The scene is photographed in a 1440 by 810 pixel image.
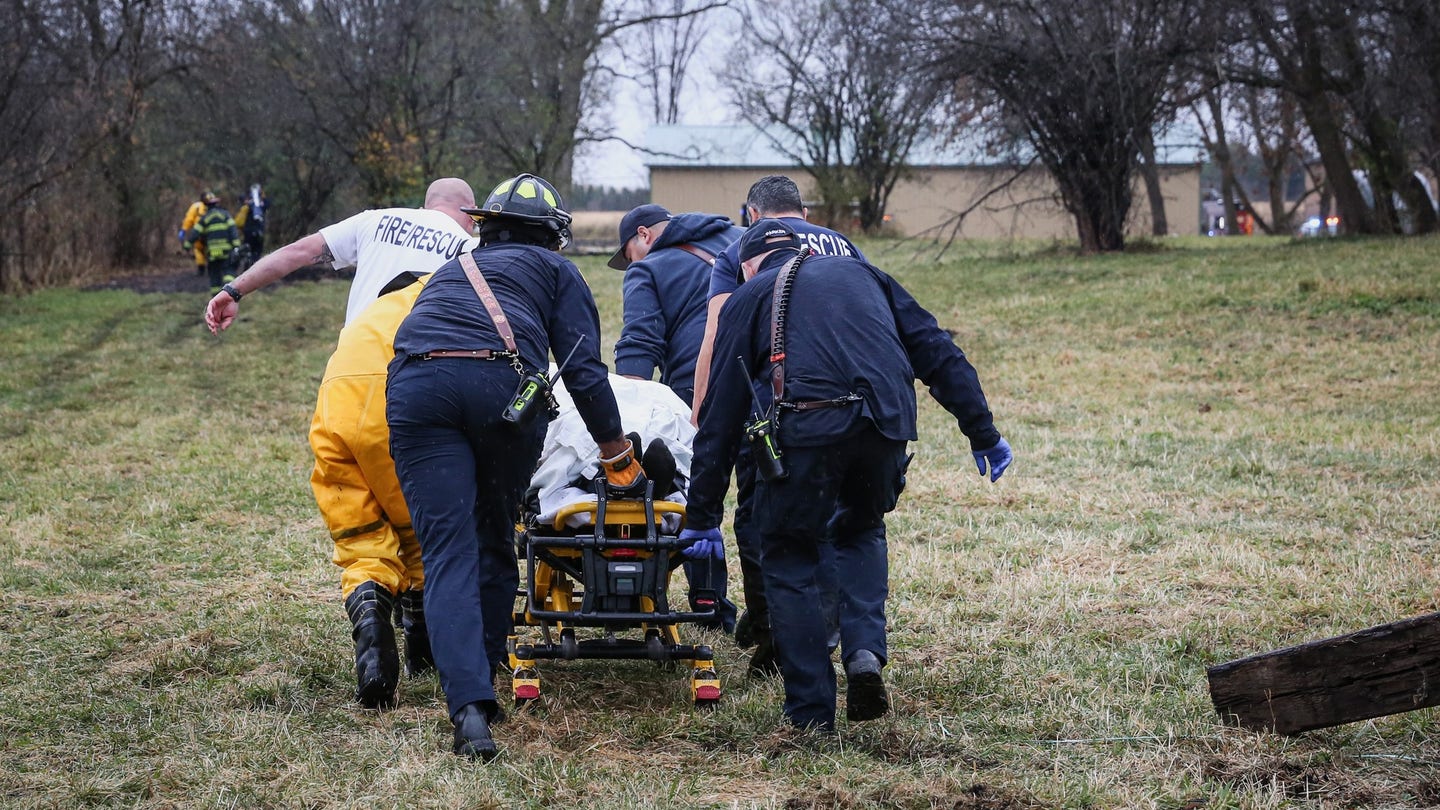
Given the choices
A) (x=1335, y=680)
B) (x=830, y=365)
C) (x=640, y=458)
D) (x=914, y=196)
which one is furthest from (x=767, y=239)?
(x=914, y=196)

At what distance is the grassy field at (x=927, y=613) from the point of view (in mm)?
4070

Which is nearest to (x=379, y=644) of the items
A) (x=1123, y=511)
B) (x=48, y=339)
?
(x=1123, y=511)

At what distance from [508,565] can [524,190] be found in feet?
4.32

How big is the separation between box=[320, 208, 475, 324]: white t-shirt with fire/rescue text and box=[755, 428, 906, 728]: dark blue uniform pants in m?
1.70

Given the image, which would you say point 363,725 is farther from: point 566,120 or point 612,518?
point 566,120

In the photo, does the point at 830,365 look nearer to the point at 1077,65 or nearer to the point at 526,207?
the point at 526,207

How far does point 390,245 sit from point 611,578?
165 cm

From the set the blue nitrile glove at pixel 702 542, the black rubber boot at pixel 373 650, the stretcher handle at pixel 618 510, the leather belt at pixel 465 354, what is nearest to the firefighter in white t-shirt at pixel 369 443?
the black rubber boot at pixel 373 650

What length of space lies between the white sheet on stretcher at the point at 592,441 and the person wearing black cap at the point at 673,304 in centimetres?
55

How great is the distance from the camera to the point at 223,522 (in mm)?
8180

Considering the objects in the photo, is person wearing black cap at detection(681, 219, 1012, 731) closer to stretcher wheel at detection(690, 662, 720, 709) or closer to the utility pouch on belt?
stretcher wheel at detection(690, 662, 720, 709)

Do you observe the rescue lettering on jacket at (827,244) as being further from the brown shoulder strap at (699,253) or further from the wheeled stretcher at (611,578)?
the brown shoulder strap at (699,253)

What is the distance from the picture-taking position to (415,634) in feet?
17.5

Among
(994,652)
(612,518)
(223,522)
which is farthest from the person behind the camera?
(223,522)
